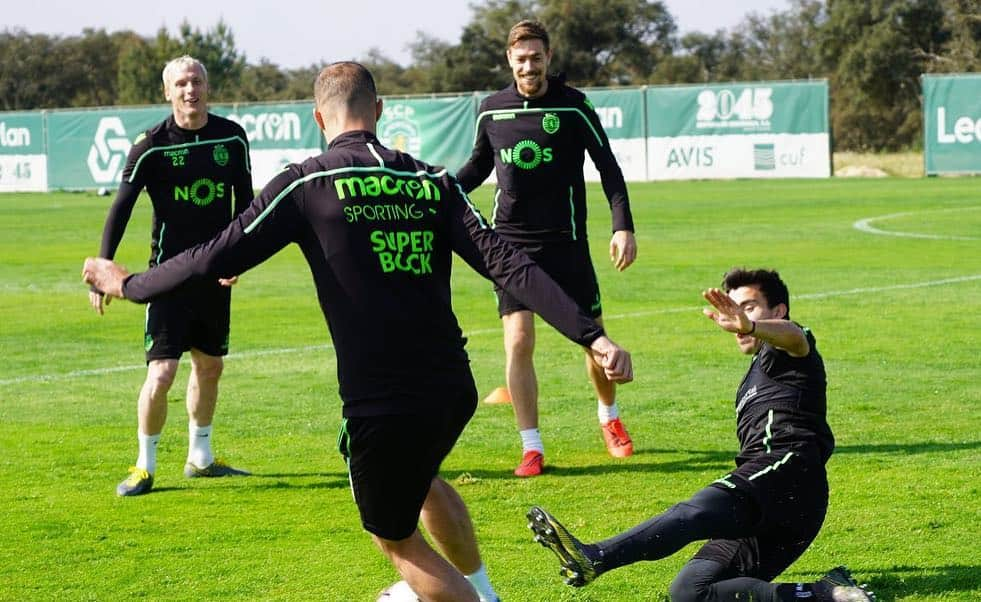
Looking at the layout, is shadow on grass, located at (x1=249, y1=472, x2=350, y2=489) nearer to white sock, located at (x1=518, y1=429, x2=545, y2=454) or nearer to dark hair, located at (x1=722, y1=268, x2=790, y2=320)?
white sock, located at (x1=518, y1=429, x2=545, y2=454)

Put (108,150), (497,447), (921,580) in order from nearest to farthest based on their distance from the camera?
(921,580) < (497,447) < (108,150)

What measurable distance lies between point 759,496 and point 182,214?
418 cm

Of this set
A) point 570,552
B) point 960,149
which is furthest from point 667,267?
point 960,149

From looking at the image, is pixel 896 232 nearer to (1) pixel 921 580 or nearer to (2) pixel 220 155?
(2) pixel 220 155

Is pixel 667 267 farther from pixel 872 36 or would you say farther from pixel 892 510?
pixel 872 36

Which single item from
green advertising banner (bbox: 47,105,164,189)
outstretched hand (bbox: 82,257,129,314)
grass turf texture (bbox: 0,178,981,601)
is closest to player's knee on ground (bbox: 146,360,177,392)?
grass turf texture (bbox: 0,178,981,601)

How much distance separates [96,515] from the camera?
767 cm

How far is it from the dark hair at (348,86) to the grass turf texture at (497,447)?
226cm

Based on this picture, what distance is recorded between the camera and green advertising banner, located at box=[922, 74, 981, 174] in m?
38.2

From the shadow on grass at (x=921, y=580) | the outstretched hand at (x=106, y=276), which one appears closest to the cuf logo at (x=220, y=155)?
the outstretched hand at (x=106, y=276)

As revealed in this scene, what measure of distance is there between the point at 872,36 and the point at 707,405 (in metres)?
56.3

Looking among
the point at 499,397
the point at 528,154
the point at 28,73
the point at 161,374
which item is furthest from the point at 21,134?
the point at 28,73

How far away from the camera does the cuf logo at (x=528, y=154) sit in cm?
862

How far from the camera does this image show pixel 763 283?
18.7 ft
